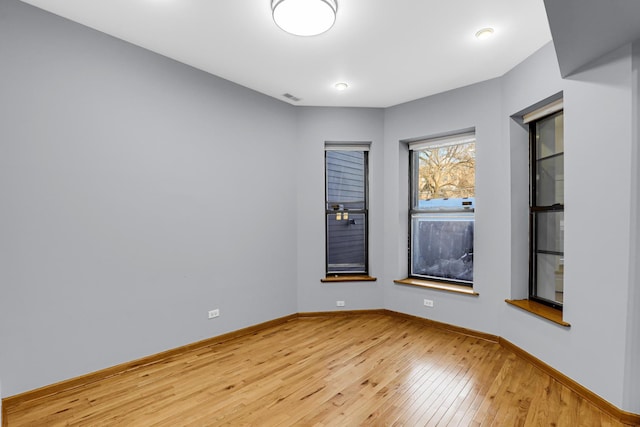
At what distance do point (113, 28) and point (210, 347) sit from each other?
306 cm

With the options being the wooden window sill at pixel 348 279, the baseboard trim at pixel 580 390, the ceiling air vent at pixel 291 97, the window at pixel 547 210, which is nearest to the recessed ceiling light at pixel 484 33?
the window at pixel 547 210

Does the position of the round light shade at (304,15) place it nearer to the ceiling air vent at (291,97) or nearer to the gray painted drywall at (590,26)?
the gray painted drywall at (590,26)

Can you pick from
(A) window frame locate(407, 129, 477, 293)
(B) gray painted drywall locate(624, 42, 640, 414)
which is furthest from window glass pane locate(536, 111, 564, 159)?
(B) gray painted drywall locate(624, 42, 640, 414)

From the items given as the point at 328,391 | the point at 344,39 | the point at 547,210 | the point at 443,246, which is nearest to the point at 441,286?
the point at 443,246

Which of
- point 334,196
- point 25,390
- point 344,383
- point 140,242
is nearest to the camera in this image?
point 25,390

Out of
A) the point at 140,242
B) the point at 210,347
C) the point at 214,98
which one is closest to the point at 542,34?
the point at 214,98

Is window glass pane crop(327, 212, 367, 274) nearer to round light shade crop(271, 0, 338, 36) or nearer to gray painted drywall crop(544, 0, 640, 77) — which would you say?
round light shade crop(271, 0, 338, 36)

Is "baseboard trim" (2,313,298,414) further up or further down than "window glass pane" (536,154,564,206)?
further down

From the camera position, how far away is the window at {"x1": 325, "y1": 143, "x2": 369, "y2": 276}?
4.51m

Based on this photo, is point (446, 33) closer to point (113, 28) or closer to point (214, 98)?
point (214, 98)

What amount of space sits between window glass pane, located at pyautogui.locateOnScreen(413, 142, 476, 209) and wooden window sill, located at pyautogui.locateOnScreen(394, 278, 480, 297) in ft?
3.31

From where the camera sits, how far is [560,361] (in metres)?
2.56

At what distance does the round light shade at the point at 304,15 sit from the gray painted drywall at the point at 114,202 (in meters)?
1.45

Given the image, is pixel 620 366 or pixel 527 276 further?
pixel 527 276
